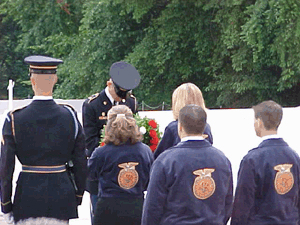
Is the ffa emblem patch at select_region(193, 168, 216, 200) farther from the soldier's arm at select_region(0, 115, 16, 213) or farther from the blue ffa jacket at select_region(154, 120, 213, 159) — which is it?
the blue ffa jacket at select_region(154, 120, 213, 159)

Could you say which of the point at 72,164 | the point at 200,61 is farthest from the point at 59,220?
the point at 200,61

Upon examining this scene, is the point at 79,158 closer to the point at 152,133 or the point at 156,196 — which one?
the point at 156,196

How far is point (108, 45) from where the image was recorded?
2106 cm

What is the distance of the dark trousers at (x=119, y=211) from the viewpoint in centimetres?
486

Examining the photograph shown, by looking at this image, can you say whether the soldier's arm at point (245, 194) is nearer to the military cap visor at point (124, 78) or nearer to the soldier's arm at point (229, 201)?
the soldier's arm at point (229, 201)

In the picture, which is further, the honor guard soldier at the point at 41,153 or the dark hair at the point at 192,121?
the honor guard soldier at the point at 41,153

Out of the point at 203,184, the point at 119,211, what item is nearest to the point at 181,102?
the point at 119,211

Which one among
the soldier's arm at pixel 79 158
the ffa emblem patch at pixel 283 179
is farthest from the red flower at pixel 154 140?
the ffa emblem patch at pixel 283 179

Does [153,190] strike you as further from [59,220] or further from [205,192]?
[59,220]

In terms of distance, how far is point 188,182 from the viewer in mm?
3715

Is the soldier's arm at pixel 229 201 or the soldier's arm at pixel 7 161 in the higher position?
the soldier's arm at pixel 7 161

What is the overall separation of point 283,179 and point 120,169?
125cm


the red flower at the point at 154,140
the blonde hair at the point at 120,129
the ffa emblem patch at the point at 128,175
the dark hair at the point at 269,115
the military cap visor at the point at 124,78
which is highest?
the military cap visor at the point at 124,78

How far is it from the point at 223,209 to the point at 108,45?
1746 cm
